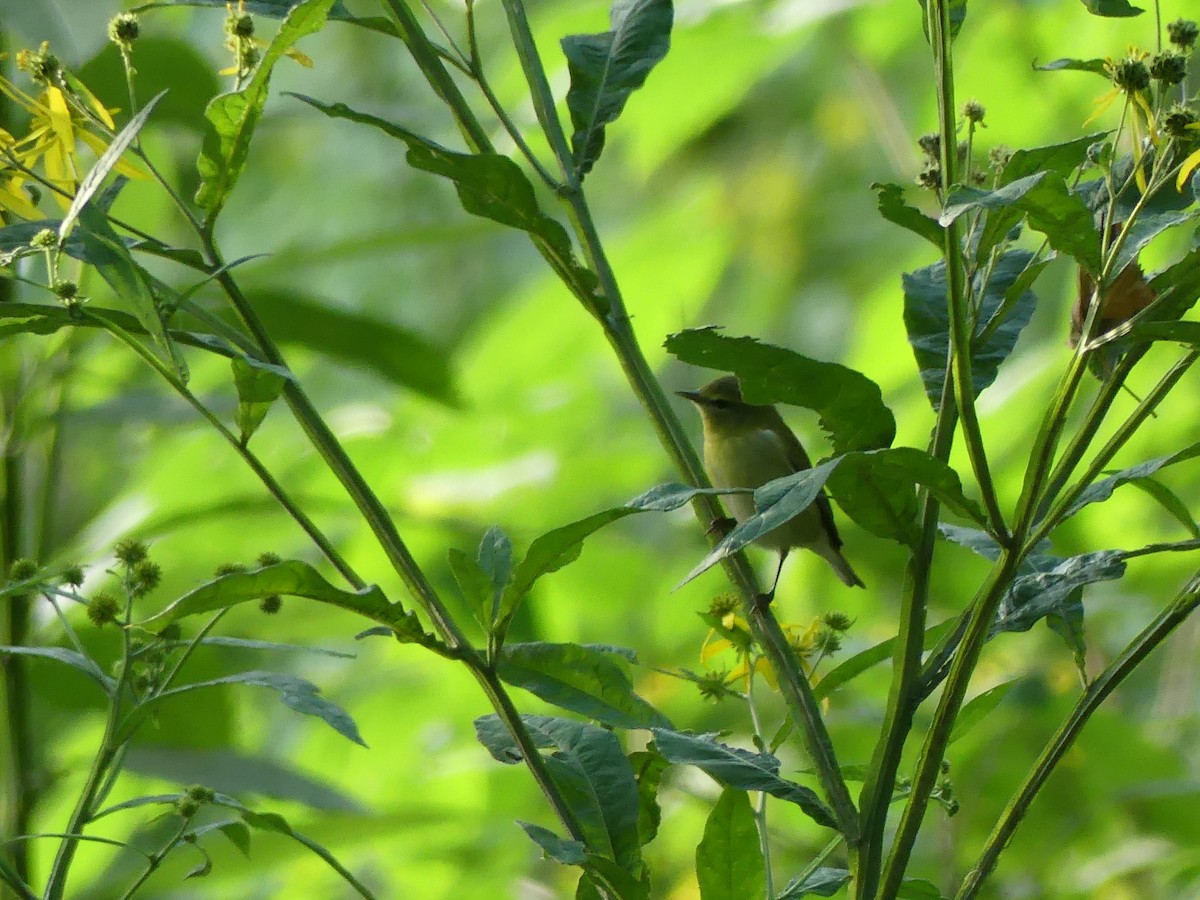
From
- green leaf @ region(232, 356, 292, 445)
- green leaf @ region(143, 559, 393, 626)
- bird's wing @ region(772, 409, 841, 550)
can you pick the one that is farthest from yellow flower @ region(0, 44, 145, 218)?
bird's wing @ region(772, 409, 841, 550)

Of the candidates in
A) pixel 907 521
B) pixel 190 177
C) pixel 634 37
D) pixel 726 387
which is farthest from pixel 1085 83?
pixel 907 521

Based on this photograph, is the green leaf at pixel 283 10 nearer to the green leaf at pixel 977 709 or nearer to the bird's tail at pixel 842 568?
the green leaf at pixel 977 709

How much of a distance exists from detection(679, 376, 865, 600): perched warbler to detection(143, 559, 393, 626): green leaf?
4.87 feet

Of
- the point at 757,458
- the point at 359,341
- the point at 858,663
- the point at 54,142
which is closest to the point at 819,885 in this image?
A: the point at 858,663

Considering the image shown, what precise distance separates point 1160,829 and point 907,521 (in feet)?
6.45

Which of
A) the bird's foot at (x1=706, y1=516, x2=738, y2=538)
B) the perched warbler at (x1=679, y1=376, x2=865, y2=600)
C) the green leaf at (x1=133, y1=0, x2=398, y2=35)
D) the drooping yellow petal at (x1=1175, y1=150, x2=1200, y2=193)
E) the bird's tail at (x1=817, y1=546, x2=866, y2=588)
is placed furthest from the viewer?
the bird's tail at (x1=817, y1=546, x2=866, y2=588)

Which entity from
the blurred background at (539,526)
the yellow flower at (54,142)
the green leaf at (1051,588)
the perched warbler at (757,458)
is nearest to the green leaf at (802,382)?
the green leaf at (1051,588)

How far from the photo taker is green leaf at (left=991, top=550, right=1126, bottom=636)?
85 cm

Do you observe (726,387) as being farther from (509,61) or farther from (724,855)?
(724,855)

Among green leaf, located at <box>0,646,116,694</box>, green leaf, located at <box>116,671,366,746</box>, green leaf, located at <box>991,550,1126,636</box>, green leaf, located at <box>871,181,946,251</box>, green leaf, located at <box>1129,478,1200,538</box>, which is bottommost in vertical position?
green leaf, located at <box>116,671,366,746</box>

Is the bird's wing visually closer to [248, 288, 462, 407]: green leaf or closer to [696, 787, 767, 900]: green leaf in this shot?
[248, 288, 462, 407]: green leaf

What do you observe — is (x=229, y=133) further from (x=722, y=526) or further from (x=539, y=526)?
(x=539, y=526)

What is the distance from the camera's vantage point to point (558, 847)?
757 millimetres

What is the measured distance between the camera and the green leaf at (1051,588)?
0.85m
